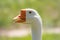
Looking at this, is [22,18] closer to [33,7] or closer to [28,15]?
[28,15]

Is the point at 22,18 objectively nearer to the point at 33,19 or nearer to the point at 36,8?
the point at 33,19

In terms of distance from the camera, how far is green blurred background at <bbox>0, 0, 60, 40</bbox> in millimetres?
5160

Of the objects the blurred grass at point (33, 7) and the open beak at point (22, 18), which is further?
the blurred grass at point (33, 7)

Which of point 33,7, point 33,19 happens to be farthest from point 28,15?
point 33,7

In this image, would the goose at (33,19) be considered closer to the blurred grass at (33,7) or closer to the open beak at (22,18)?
the open beak at (22,18)

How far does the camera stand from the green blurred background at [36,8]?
203 inches

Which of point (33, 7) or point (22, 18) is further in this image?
point (33, 7)

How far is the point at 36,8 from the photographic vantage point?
520 centimetres

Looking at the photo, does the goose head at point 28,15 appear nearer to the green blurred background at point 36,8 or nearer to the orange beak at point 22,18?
the orange beak at point 22,18

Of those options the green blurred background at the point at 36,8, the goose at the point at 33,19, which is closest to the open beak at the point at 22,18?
the goose at the point at 33,19

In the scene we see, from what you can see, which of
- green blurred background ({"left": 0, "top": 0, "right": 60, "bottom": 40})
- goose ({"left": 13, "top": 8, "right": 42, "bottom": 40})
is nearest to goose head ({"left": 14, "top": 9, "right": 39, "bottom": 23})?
goose ({"left": 13, "top": 8, "right": 42, "bottom": 40})

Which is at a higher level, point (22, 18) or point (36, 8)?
point (36, 8)

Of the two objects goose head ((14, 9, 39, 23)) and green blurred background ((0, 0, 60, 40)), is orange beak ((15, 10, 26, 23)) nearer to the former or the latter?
goose head ((14, 9, 39, 23))

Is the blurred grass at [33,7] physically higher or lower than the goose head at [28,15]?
higher
